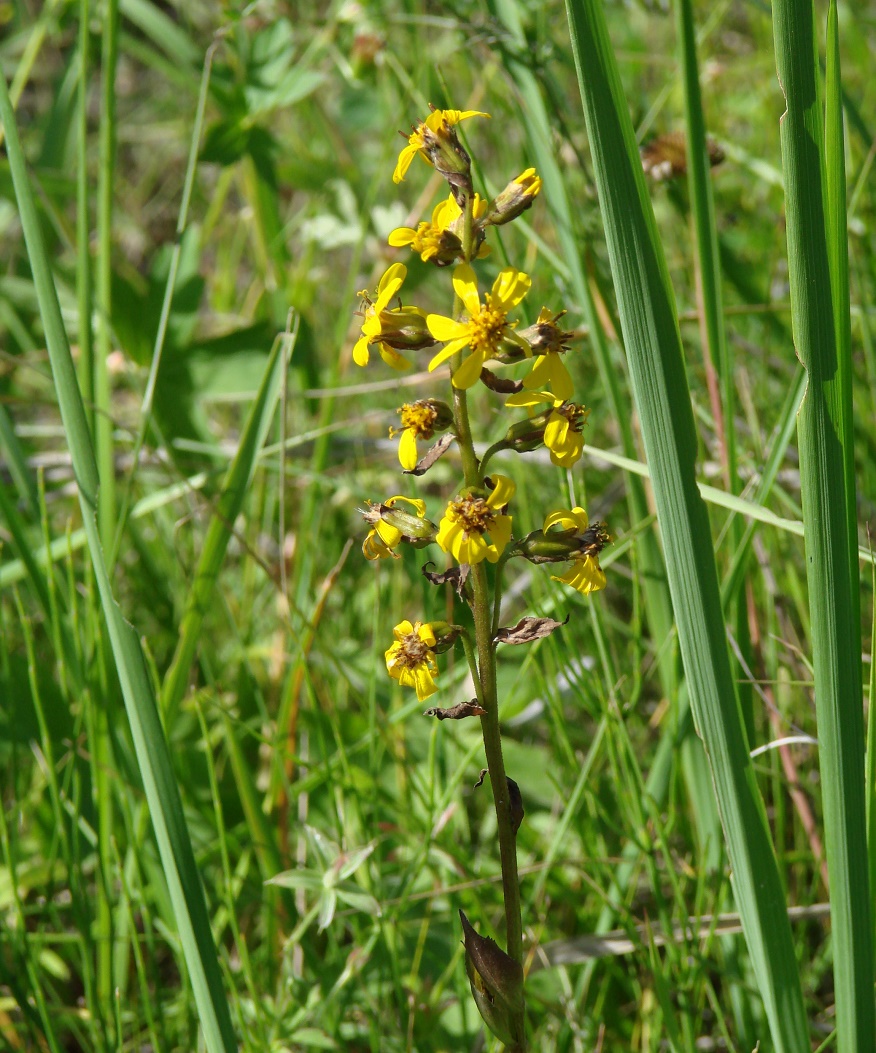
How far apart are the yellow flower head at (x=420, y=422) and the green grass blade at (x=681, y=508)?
0.25 meters

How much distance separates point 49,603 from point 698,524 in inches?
49.8

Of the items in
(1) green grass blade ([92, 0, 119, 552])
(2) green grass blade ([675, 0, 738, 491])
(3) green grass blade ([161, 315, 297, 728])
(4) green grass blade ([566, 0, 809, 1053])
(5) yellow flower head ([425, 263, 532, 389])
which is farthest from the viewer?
(3) green grass blade ([161, 315, 297, 728])

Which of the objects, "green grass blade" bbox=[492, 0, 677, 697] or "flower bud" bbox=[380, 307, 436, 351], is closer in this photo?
"flower bud" bbox=[380, 307, 436, 351]

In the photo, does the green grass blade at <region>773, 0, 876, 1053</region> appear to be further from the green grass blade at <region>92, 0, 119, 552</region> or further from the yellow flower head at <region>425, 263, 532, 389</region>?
the green grass blade at <region>92, 0, 119, 552</region>

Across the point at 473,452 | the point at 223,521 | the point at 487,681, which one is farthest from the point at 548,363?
the point at 223,521

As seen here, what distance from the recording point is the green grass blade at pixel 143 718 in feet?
3.77

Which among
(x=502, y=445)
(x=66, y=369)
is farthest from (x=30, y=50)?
(x=502, y=445)

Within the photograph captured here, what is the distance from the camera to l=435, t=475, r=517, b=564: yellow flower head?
41.4 inches

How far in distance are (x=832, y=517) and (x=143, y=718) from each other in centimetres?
87

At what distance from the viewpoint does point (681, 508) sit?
1.02 meters

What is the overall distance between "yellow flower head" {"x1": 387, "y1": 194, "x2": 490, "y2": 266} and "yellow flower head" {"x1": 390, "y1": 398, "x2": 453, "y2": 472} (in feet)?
0.57

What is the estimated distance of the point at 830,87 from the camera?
3.26 ft

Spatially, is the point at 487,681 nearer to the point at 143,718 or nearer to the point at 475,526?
the point at 475,526

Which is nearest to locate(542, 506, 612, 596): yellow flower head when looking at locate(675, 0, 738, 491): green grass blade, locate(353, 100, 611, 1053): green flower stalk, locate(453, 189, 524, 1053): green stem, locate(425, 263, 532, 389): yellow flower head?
locate(353, 100, 611, 1053): green flower stalk
